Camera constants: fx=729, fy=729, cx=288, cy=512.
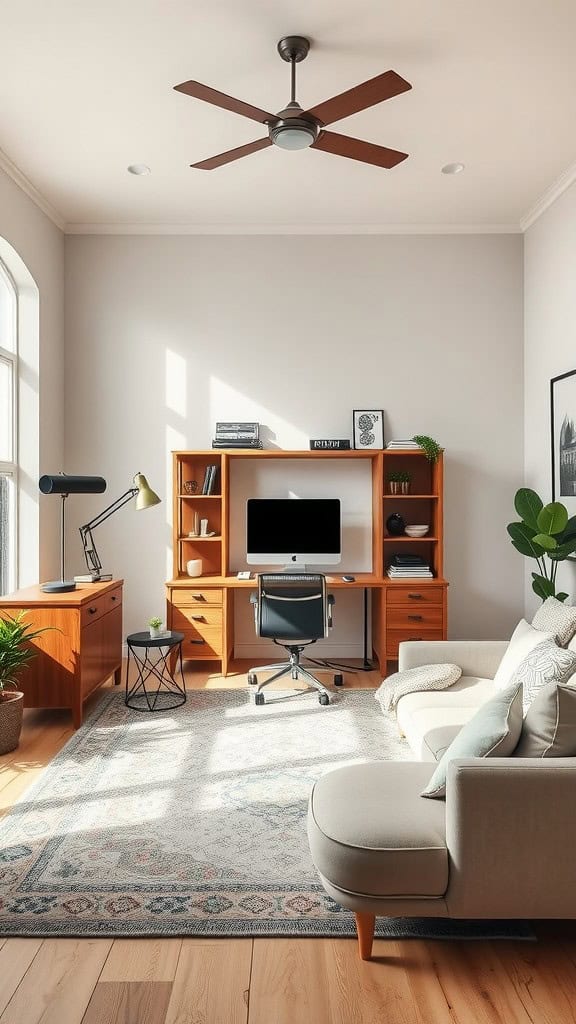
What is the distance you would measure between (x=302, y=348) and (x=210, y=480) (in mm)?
1181

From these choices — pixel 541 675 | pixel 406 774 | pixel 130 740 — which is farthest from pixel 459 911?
pixel 130 740

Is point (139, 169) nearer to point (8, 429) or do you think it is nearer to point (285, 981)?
point (8, 429)

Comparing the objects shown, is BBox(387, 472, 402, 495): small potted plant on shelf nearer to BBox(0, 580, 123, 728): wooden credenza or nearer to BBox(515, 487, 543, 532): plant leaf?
BBox(515, 487, 543, 532): plant leaf

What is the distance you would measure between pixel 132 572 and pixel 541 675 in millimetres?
3350

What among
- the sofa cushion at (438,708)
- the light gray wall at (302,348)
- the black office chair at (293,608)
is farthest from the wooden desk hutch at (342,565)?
the sofa cushion at (438,708)

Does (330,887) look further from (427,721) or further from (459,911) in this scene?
(427,721)

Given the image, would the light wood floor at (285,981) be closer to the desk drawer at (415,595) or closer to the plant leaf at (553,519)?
the plant leaf at (553,519)

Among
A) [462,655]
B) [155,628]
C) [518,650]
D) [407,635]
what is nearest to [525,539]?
[407,635]

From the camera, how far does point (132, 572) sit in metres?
5.30

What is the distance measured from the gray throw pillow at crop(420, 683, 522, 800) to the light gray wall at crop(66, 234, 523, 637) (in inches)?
126

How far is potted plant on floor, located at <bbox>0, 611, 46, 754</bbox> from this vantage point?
341 cm

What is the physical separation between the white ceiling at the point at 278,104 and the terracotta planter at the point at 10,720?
2859 mm

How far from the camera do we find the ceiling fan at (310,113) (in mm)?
2584

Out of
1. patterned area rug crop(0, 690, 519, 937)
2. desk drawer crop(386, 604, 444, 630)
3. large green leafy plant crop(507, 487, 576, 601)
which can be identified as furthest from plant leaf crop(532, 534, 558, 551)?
patterned area rug crop(0, 690, 519, 937)
